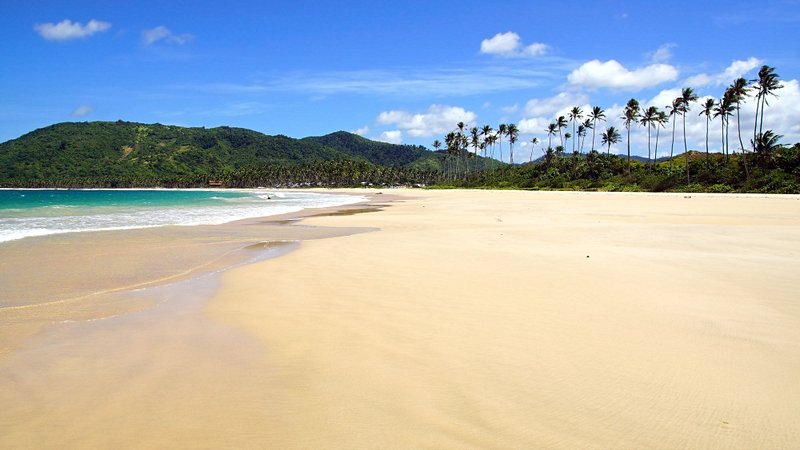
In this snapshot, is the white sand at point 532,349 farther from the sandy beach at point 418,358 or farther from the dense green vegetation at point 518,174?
the dense green vegetation at point 518,174

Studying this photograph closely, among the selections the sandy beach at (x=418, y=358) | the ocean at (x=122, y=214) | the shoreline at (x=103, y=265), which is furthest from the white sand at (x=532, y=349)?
the ocean at (x=122, y=214)

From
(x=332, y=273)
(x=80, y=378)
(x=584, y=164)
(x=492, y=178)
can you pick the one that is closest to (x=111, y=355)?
(x=80, y=378)

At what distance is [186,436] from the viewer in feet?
11.3

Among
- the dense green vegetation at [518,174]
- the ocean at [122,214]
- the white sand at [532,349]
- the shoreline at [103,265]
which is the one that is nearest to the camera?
the white sand at [532,349]

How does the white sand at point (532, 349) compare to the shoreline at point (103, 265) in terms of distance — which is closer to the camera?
the white sand at point (532, 349)

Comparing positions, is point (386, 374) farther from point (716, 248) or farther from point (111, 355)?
point (716, 248)

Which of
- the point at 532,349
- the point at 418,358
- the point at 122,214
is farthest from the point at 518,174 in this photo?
the point at 418,358

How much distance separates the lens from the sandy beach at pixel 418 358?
11.3ft

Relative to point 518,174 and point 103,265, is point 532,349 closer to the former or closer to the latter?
point 103,265

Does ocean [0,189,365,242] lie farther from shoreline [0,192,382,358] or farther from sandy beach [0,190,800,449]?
sandy beach [0,190,800,449]

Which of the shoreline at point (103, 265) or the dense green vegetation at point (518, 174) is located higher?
the dense green vegetation at point (518, 174)

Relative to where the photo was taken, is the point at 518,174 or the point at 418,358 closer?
the point at 418,358

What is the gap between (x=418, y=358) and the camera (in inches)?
191

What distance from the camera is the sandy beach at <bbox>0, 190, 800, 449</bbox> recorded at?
11.3 feet
